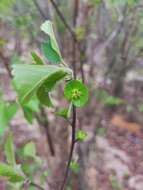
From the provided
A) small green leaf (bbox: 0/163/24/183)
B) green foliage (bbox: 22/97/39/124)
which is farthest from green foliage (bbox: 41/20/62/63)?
green foliage (bbox: 22/97/39/124)

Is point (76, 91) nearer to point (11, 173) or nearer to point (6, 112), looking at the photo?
point (11, 173)

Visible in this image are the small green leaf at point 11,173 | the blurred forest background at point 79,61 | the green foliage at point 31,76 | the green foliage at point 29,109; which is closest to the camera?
the green foliage at point 31,76

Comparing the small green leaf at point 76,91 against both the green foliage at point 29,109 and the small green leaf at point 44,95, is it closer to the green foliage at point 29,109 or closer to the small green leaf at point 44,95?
the small green leaf at point 44,95

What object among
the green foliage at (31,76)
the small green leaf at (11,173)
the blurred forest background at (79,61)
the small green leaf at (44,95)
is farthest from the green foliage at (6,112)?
the green foliage at (31,76)

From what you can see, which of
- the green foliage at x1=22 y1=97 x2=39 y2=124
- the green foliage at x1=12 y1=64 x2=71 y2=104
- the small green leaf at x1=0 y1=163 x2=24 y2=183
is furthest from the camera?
the green foliage at x1=22 y1=97 x2=39 y2=124

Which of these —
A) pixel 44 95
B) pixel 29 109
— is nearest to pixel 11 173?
pixel 44 95

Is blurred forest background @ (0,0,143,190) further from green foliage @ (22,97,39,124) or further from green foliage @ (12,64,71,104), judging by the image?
green foliage @ (12,64,71,104)
